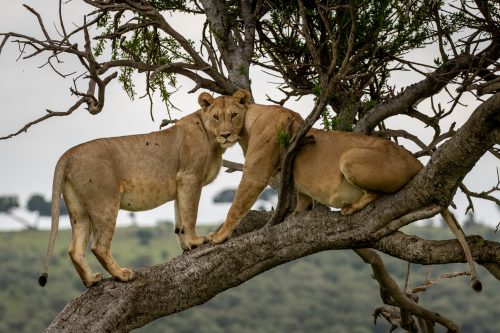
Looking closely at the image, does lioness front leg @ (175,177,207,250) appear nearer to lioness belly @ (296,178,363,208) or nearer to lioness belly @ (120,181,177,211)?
lioness belly @ (120,181,177,211)

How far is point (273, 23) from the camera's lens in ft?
32.6

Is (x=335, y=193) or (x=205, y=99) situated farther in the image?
(x=205, y=99)

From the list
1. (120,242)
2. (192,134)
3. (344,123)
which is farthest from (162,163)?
(120,242)

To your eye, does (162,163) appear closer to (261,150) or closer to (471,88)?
(261,150)

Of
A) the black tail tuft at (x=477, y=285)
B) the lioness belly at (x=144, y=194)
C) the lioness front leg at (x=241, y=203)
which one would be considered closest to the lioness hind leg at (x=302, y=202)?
the lioness front leg at (x=241, y=203)

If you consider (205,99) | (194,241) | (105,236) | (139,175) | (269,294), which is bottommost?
(105,236)

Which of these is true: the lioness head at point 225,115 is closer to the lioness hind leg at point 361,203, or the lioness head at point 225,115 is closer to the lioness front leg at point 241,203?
the lioness front leg at point 241,203

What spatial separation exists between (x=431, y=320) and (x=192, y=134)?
109 inches

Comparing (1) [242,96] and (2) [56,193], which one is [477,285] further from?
(2) [56,193]

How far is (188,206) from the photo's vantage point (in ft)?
26.4

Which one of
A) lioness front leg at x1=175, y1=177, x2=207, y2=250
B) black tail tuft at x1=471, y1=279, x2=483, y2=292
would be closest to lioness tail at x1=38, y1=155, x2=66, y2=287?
lioness front leg at x1=175, y1=177, x2=207, y2=250

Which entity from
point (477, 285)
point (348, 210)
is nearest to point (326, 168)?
point (348, 210)

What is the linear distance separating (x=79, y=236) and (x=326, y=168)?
1728 millimetres

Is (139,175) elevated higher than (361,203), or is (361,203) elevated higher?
(139,175)
